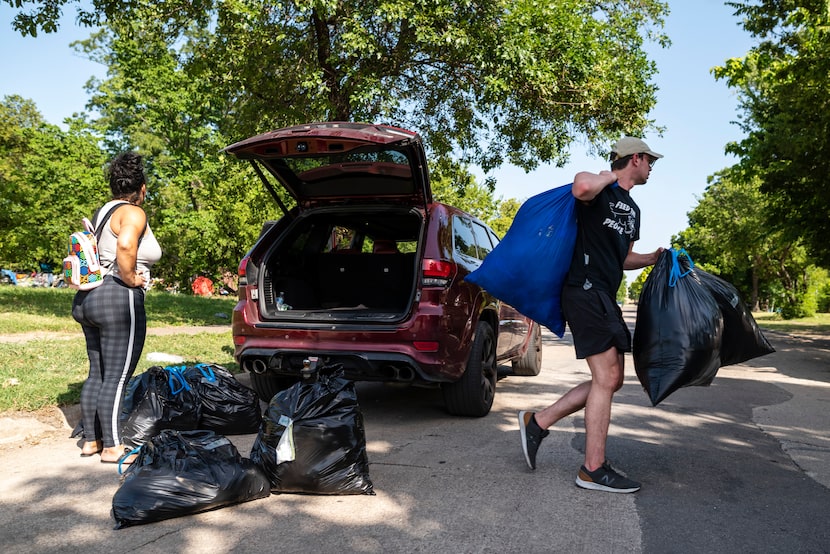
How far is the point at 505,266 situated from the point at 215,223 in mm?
26813

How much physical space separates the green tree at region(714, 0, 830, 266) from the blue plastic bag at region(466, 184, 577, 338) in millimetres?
8197

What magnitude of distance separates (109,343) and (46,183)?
32754mm

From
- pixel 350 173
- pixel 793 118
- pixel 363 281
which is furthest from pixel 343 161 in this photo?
pixel 793 118

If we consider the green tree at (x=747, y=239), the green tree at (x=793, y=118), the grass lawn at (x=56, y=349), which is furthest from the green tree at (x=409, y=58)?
the green tree at (x=747, y=239)

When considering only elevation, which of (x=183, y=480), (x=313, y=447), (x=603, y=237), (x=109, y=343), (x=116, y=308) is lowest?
(x=183, y=480)

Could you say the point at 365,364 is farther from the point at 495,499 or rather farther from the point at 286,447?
the point at 495,499

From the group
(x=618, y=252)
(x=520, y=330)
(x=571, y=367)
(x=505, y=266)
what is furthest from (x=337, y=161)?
(x=571, y=367)

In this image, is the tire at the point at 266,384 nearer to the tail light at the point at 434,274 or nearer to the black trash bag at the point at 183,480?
the tail light at the point at 434,274

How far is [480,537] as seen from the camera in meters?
3.00

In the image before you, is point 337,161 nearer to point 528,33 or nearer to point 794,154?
point 528,33

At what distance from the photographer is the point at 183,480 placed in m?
3.19

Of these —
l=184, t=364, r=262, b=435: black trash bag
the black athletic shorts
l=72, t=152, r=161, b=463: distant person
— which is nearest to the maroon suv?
l=184, t=364, r=262, b=435: black trash bag

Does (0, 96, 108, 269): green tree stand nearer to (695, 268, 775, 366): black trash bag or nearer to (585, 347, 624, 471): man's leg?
(585, 347, 624, 471): man's leg

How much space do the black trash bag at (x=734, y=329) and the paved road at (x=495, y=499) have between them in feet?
2.45
